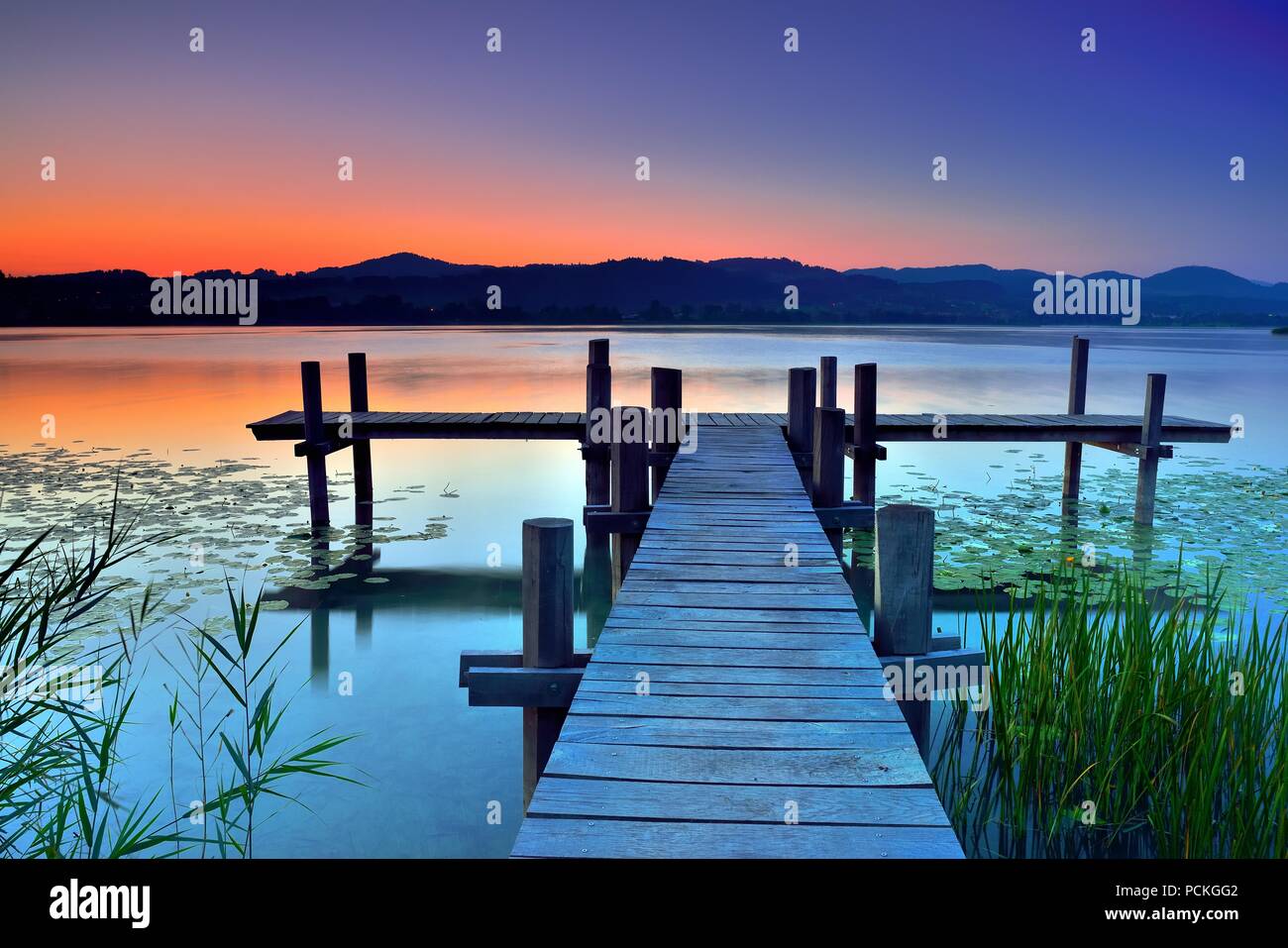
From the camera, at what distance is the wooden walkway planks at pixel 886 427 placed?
10227 millimetres

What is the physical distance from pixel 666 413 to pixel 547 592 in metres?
3.87

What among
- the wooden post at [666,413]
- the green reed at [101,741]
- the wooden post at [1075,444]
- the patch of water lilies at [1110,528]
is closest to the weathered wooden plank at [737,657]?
the green reed at [101,741]

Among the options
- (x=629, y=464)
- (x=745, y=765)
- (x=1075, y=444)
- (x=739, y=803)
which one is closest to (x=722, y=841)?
(x=739, y=803)

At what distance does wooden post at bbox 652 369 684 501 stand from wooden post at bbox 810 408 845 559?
1.24 meters

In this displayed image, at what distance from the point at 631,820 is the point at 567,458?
51.8 feet

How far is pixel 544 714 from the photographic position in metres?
3.95

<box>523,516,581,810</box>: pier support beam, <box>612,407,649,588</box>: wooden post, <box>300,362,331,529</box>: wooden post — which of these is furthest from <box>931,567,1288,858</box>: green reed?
<box>300,362,331,529</box>: wooden post

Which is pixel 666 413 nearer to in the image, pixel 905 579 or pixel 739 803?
pixel 905 579

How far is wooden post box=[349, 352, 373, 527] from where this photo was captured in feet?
37.8

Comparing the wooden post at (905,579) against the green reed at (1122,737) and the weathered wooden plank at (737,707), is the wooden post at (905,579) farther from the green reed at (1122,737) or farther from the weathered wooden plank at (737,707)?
the weathered wooden plank at (737,707)

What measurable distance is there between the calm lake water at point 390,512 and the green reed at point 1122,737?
243 cm

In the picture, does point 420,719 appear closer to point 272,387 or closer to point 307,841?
point 307,841

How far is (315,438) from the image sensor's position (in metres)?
10.5
